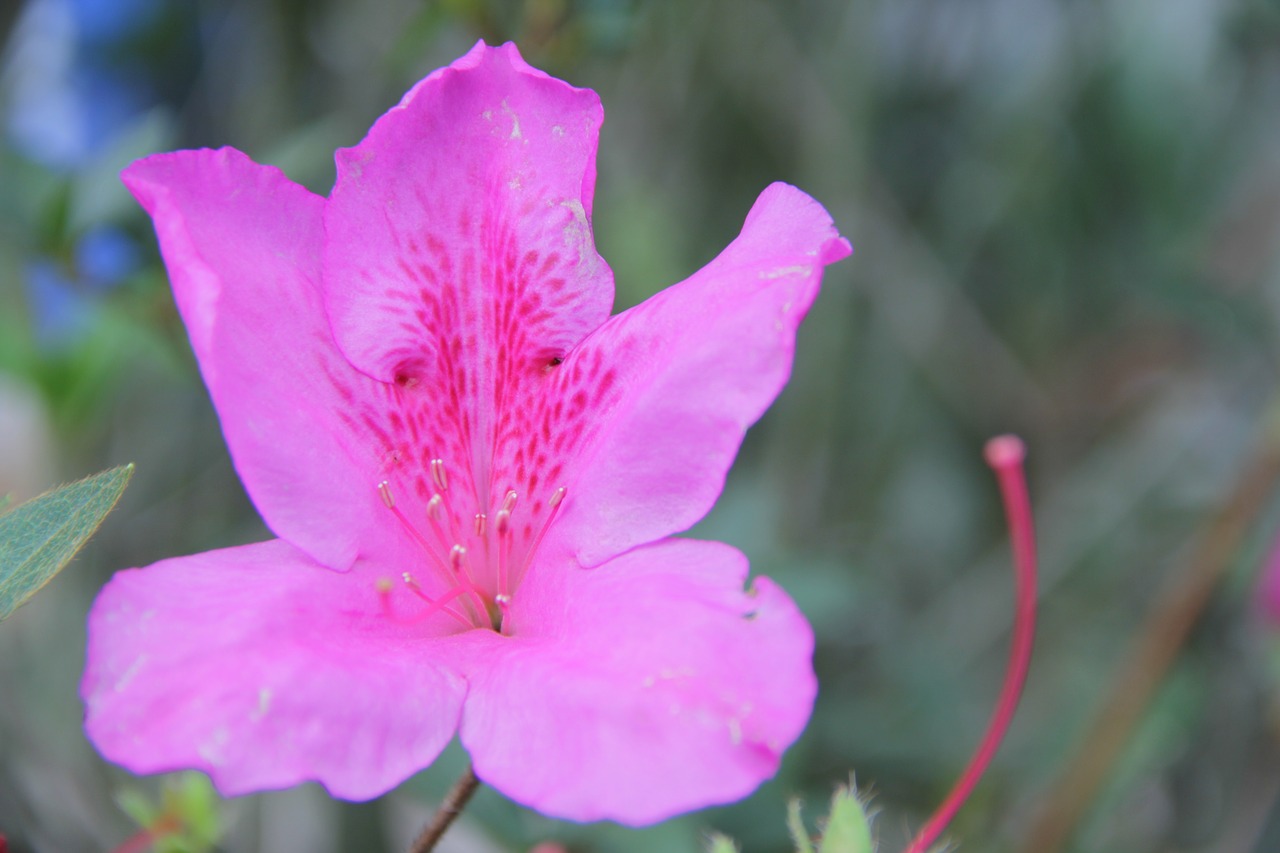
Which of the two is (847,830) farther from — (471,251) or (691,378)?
(471,251)

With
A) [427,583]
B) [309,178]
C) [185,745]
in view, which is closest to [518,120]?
[427,583]

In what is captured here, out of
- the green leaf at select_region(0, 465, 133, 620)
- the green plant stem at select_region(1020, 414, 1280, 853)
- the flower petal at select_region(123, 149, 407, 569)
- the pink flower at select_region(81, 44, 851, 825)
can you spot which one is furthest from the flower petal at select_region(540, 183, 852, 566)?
the green plant stem at select_region(1020, 414, 1280, 853)

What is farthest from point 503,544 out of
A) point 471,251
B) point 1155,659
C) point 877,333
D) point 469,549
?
point 877,333

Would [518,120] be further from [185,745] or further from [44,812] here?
[44,812]

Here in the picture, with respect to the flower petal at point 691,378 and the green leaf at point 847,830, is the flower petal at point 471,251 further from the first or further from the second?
the green leaf at point 847,830

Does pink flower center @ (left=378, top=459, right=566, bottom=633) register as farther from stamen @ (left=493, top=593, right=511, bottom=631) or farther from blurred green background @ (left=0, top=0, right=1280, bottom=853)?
blurred green background @ (left=0, top=0, right=1280, bottom=853)
